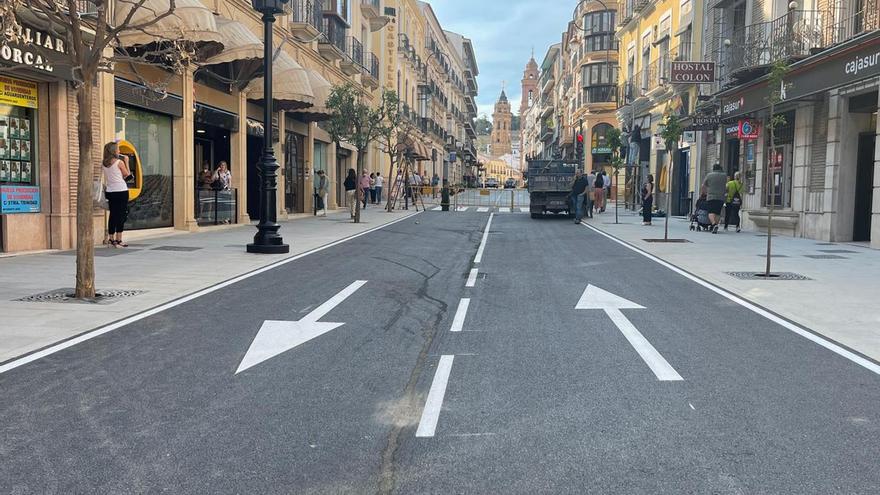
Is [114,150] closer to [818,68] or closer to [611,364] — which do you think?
[611,364]

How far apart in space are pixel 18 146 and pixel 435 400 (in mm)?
10902

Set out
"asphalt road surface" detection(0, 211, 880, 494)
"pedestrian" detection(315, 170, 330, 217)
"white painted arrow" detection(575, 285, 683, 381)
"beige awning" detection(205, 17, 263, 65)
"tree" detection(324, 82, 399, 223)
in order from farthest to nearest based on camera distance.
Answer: "pedestrian" detection(315, 170, 330, 217), "tree" detection(324, 82, 399, 223), "beige awning" detection(205, 17, 263, 65), "white painted arrow" detection(575, 285, 683, 381), "asphalt road surface" detection(0, 211, 880, 494)

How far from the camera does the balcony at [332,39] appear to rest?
90.8 ft

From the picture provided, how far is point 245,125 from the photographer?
71.4 feet

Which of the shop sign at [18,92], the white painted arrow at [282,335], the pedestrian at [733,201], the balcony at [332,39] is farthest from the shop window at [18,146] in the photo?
the pedestrian at [733,201]

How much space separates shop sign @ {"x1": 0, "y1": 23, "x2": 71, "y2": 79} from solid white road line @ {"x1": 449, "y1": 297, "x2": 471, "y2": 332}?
23.5ft

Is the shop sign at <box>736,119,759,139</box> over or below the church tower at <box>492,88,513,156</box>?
below

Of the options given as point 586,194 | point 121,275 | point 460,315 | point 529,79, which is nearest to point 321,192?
point 586,194

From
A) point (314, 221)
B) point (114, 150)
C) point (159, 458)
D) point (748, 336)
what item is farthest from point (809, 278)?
point (314, 221)

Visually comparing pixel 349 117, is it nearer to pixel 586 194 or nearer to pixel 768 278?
pixel 586 194

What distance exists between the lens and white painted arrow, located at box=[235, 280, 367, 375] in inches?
230

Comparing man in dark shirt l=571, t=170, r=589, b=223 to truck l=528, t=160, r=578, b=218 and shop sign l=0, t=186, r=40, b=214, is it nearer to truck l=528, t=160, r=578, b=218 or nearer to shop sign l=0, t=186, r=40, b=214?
truck l=528, t=160, r=578, b=218

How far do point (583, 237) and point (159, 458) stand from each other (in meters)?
15.6

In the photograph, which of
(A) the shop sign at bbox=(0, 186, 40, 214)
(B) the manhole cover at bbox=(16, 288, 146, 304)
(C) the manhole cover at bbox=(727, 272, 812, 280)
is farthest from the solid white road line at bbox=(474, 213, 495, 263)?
(A) the shop sign at bbox=(0, 186, 40, 214)
